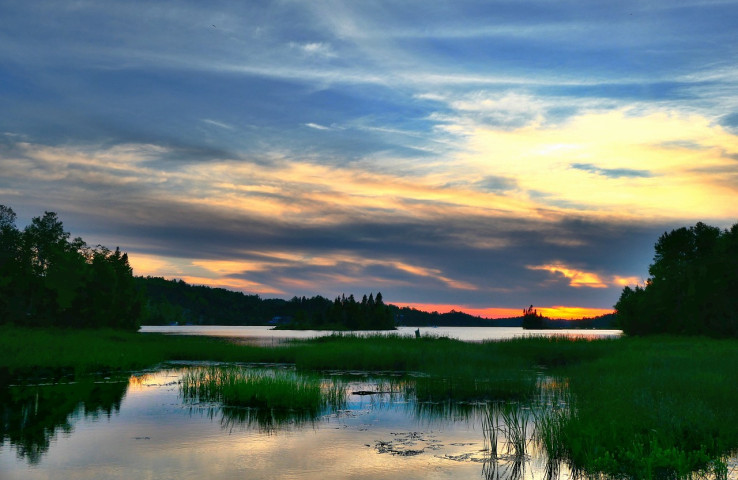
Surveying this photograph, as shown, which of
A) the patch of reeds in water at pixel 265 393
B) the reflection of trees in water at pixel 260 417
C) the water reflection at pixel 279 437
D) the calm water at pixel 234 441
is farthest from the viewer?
the patch of reeds in water at pixel 265 393

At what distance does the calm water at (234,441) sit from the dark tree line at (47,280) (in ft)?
234

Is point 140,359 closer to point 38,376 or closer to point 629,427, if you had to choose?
point 38,376

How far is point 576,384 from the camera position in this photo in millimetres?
28203

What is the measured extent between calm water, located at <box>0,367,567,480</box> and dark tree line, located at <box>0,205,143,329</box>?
71334mm

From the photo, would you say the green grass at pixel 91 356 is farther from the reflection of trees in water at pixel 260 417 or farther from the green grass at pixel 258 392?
the reflection of trees in water at pixel 260 417

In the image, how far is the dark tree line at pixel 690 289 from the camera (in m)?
79.3

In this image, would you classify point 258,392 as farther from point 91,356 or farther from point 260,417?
point 91,356

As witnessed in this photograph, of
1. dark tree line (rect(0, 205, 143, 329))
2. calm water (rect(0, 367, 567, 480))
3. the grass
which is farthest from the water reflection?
dark tree line (rect(0, 205, 143, 329))

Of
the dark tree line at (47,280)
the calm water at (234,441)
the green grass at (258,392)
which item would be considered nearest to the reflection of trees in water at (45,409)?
the calm water at (234,441)

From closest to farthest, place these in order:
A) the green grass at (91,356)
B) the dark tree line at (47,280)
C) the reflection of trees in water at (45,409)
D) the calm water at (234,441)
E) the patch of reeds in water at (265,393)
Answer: the calm water at (234,441)
the reflection of trees in water at (45,409)
the patch of reeds in water at (265,393)
the green grass at (91,356)
the dark tree line at (47,280)

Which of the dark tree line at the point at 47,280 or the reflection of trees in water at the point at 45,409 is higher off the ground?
the dark tree line at the point at 47,280

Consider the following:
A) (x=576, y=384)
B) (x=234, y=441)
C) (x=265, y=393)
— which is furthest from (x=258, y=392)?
(x=576, y=384)

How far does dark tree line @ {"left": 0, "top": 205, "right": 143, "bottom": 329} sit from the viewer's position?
9294 centimetres

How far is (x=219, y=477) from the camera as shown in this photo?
53.9ft
